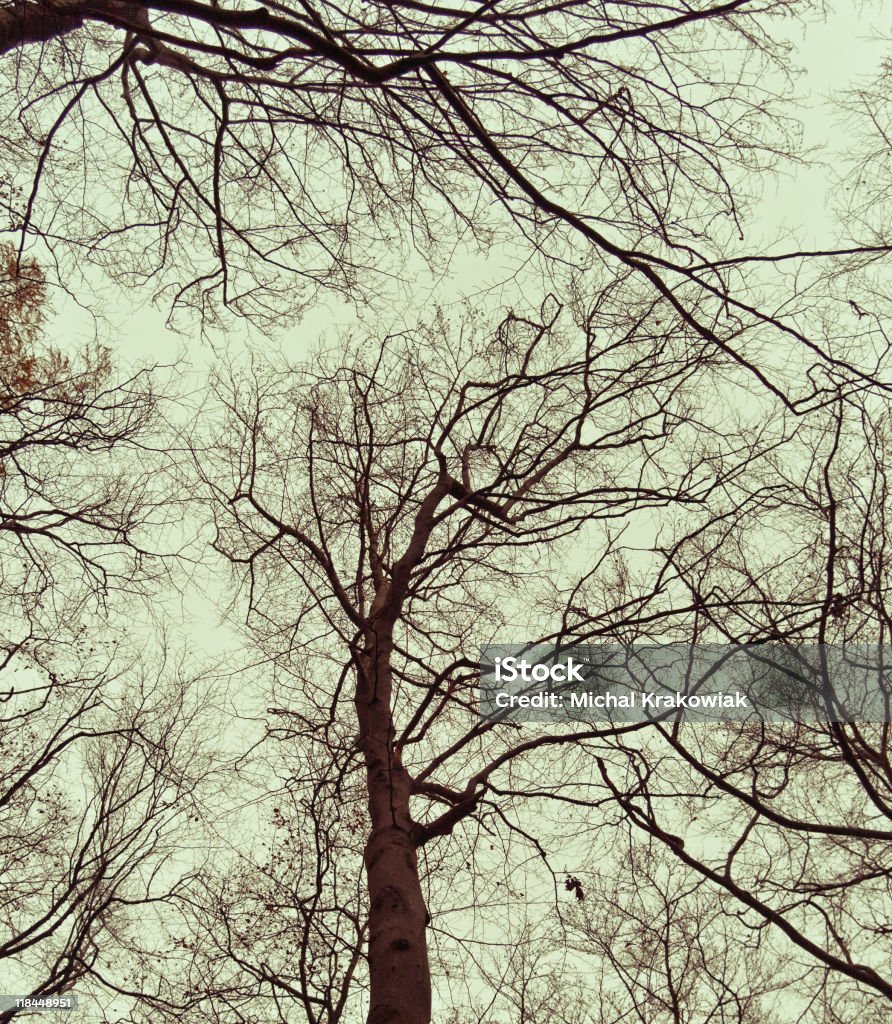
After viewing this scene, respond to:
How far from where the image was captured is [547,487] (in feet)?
17.9

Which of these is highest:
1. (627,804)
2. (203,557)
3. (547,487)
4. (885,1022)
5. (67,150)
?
(67,150)

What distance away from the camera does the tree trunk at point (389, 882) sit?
10.1 feet

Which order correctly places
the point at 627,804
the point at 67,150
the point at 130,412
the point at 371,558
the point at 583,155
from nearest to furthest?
the point at 583,155 → the point at 627,804 → the point at 67,150 → the point at 130,412 → the point at 371,558

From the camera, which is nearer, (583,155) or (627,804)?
(583,155)

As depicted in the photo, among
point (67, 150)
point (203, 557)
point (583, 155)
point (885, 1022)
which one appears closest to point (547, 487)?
point (203, 557)

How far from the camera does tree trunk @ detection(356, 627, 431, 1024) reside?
308cm

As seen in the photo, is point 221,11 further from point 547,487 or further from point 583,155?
point 547,487

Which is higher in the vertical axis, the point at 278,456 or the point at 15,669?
the point at 278,456

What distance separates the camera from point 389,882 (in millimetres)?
3496

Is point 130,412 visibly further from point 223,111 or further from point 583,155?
point 583,155

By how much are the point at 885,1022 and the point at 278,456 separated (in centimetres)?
592

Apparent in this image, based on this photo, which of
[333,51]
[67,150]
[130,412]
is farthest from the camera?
[130,412]

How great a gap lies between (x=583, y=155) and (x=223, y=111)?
6.74 feet

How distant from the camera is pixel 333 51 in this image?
2.36 metres
